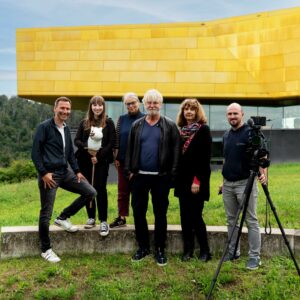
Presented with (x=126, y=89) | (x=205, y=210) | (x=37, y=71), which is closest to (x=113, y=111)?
(x=126, y=89)

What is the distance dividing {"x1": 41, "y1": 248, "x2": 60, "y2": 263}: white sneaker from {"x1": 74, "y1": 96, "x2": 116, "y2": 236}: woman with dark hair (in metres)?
0.55

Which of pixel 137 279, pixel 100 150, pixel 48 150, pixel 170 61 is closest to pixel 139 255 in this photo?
pixel 137 279

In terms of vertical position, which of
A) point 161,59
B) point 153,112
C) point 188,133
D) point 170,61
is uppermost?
point 161,59

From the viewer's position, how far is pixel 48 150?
4.47m

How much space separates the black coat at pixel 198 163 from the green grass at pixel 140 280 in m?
0.84

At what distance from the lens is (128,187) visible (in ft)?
16.7

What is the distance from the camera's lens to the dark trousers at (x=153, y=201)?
437 centimetres

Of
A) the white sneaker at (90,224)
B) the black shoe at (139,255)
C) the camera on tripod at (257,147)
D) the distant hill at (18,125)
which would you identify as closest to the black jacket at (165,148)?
the camera on tripod at (257,147)

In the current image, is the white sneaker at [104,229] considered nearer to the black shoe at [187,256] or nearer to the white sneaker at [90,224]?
the white sneaker at [90,224]

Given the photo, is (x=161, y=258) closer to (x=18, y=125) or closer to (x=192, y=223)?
(x=192, y=223)

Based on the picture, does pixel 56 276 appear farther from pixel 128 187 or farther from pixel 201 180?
pixel 201 180

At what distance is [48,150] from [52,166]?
18 cm

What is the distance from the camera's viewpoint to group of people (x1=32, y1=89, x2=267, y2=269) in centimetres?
425

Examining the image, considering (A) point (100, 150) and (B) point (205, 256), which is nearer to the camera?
(B) point (205, 256)
